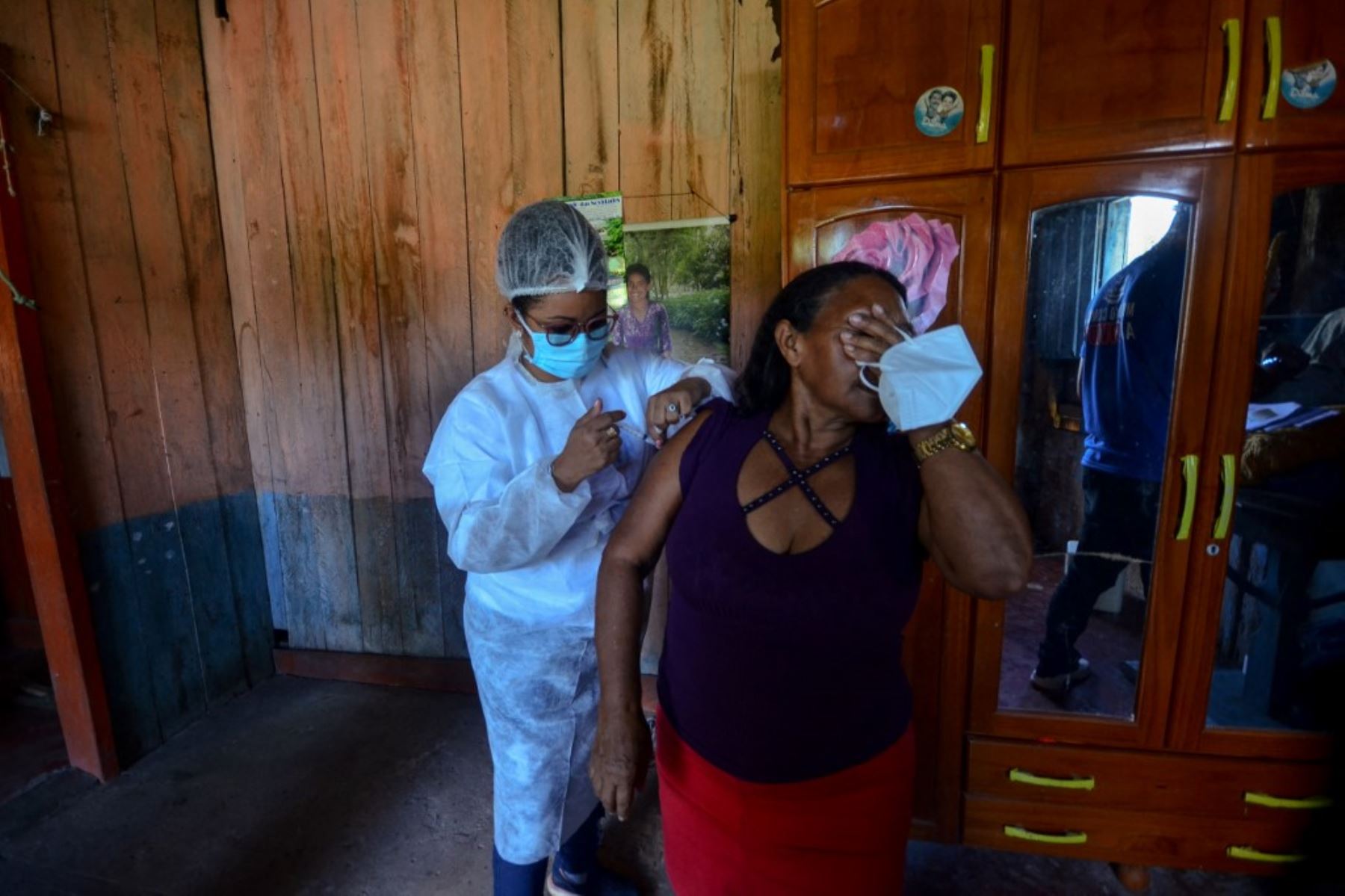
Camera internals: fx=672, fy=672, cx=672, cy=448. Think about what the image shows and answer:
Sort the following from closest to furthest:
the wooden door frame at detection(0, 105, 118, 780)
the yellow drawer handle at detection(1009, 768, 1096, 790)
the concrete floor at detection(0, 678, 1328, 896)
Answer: the yellow drawer handle at detection(1009, 768, 1096, 790) → the concrete floor at detection(0, 678, 1328, 896) → the wooden door frame at detection(0, 105, 118, 780)

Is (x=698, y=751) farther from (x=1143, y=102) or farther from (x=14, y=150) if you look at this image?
(x=14, y=150)

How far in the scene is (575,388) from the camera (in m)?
1.52

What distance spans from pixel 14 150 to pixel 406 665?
2.21 m

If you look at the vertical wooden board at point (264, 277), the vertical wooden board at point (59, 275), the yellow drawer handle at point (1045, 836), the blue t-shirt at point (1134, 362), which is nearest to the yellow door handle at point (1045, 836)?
the yellow drawer handle at point (1045, 836)

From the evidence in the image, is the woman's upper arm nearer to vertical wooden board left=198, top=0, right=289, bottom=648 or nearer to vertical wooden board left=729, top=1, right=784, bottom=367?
vertical wooden board left=729, top=1, right=784, bottom=367

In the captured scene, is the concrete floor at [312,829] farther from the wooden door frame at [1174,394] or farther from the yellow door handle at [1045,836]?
the wooden door frame at [1174,394]

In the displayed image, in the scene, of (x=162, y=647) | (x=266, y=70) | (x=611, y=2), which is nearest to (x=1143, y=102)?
(x=611, y=2)

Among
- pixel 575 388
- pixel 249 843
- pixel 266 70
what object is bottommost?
pixel 249 843

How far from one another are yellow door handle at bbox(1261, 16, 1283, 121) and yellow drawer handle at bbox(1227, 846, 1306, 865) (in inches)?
70.3

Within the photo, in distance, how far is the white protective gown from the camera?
1396 mm

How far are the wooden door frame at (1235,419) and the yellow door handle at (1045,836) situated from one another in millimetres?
356

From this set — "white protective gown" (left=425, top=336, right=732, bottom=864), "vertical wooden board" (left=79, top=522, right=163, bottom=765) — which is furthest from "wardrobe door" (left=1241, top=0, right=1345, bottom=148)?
"vertical wooden board" (left=79, top=522, right=163, bottom=765)

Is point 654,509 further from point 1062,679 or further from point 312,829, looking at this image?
point 312,829

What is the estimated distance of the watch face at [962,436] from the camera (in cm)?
100
